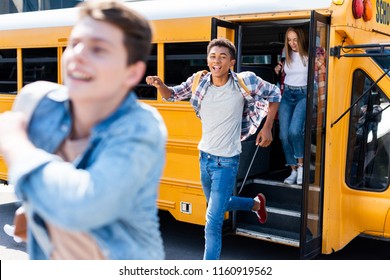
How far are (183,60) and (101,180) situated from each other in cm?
395

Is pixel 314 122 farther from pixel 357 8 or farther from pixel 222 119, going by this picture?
pixel 357 8

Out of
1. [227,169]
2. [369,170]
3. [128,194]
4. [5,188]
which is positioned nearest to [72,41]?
[128,194]

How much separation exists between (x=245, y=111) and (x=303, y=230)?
961 millimetres

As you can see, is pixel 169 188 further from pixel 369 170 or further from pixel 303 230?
pixel 369 170

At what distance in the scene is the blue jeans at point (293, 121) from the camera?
4625mm

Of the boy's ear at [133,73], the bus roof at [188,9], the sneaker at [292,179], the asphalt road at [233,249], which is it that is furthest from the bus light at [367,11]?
the boy's ear at [133,73]

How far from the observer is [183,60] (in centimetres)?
485

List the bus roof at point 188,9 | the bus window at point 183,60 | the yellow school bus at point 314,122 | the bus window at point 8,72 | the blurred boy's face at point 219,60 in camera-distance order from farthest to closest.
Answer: the bus window at point 8,72, the bus window at point 183,60, the bus roof at point 188,9, the yellow school bus at point 314,122, the blurred boy's face at point 219,60

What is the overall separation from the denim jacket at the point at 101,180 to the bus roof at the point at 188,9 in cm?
282

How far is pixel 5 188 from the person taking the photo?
7.95m

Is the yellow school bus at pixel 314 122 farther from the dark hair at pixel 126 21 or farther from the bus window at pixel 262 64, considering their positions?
the dark hair at pixel 126 21

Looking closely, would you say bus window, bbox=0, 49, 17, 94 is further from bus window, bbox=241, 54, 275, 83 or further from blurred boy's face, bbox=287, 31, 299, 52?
blurred boy's face, bbox=287, 31, 299, 52

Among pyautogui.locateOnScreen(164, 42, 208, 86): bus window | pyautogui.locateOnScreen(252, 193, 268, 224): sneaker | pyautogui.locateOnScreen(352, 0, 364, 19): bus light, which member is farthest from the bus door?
pyautogui.locateOnScreen(164, 42, 208, 86): bus window

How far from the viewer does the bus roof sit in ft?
14.1
